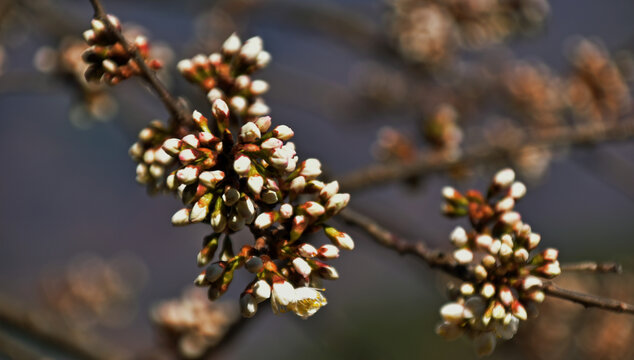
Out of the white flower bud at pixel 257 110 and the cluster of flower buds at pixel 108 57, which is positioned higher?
the cluster of flower buds at pixel 108 57

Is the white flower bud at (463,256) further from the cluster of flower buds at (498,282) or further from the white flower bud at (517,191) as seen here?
the white flower bud at (517,191)

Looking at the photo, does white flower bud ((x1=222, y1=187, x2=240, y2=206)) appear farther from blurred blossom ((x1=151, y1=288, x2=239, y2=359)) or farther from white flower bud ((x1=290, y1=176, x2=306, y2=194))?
blurred blossom ((x1=151, y1=288, x2=239, y2=359))

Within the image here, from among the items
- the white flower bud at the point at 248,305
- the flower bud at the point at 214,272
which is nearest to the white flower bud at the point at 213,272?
the flower bud at the point at 214,272

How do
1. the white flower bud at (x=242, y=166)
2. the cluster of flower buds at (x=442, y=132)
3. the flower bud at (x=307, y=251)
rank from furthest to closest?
the cluster of flower buds at (x=442, y=132), the flower bud at (x=307, y=251), the white flower bud at (x=242, y=166)

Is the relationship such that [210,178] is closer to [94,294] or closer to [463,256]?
[463,256]

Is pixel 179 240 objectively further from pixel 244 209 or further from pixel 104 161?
pixel 244 209

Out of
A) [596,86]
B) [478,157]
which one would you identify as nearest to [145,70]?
[478,157]

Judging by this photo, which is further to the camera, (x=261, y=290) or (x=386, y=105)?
(x=386, y=105)

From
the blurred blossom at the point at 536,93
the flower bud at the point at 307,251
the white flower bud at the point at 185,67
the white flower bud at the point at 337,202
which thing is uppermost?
the white flower bud at the point at 185,67
